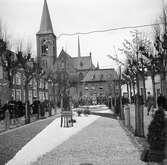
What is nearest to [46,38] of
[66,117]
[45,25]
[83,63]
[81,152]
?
[45,25]

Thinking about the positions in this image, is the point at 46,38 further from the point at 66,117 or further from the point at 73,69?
the point at 66,117

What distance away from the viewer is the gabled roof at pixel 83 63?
318 ft

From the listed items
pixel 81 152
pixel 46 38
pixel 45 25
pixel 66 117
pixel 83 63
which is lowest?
pixel 81 152

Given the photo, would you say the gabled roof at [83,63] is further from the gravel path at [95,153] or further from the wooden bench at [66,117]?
the gravel path at [95,153]

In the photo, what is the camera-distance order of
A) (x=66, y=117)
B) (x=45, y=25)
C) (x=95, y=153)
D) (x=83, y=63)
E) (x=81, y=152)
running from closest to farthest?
(x=95, y=153) → (x=81, y=152) → (x=66, y=117) → (x=45, y=25) → (x=83, y=63)

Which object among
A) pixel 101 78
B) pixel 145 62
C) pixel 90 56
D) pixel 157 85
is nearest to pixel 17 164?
pixel 145 62

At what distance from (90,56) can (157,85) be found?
60564 mm

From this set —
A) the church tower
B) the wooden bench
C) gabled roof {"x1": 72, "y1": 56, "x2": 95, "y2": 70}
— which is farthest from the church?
the wooden bench

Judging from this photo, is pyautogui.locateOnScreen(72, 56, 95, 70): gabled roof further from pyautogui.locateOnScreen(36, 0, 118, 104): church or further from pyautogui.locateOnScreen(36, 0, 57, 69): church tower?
pyautogui.locateOnScreen(36, 0, 57, 69): church tower

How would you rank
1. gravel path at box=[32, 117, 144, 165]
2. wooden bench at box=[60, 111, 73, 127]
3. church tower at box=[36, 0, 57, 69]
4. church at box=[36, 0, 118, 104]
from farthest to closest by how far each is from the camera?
1. church at box=[36, 0, 118, 104]
2. church tower at box=[36, 0, 57, 69]
3. wooden bench at box=[60, 111, 73, 127]
4. gravel path at box=[32, 117, 144, 165]

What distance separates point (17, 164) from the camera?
670 centimetres

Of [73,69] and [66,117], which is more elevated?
[73,69]

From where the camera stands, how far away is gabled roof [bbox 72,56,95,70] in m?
97.1

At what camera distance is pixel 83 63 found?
98688 mm
